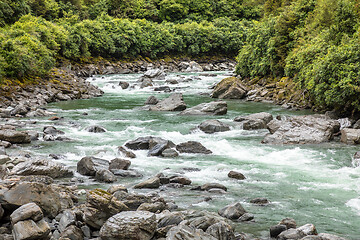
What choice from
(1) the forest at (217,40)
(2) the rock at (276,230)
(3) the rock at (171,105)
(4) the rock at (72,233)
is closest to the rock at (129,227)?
(4) the rock at (72,233)

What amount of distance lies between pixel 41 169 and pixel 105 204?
523cm

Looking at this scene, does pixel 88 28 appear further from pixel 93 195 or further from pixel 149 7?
pixel 93 195

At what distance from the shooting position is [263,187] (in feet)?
40.2

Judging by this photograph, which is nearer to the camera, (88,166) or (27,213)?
(27,213)

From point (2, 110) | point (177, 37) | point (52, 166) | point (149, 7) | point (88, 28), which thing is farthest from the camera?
point (149, 7)

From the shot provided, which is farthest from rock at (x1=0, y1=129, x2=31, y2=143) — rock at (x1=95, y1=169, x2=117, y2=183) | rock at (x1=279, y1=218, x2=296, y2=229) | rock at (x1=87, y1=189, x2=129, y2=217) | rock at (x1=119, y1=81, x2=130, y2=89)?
rock at (x1=119, y1=81, x2=130, y2=89)

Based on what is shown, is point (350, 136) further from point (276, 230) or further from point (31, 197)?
point (31, 197)

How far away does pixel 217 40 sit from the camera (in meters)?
80.0

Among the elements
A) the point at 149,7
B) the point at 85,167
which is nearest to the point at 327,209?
the point at 85,167

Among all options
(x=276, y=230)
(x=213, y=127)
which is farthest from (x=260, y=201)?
(x=213, y=127)

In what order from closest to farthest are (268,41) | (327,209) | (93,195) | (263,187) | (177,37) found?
(93,195) < (327,209) < (263,187) < (268,41) < (177,37)

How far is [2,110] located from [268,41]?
24.4m

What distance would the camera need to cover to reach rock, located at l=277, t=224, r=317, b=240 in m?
8.19

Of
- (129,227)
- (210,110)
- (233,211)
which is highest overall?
(129,227)
